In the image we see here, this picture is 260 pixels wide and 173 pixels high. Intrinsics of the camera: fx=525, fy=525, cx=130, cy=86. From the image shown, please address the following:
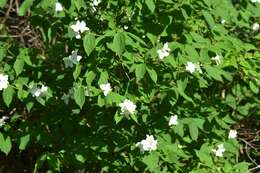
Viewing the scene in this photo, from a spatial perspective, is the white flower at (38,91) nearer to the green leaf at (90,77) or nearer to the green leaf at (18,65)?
Answer: the green leaf at (18,65)

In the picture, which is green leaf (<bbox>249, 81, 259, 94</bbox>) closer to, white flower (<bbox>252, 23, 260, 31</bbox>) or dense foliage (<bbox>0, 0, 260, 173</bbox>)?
dense foliage (<bbox>0, 0, 260, 173</bbox>)

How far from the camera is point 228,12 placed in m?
3.00

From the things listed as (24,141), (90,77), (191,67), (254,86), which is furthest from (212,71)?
(24,141)

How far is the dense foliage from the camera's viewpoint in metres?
2.65

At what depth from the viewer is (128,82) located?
2793mm

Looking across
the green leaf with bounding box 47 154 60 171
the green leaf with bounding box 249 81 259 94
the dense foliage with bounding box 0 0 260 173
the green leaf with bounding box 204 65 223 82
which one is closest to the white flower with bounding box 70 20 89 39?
the dense foliage with bounding box 0 0 260 173

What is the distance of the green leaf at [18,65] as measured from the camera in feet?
8.94

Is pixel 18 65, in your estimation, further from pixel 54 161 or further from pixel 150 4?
pixel 150 4

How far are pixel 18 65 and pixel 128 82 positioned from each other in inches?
23.0

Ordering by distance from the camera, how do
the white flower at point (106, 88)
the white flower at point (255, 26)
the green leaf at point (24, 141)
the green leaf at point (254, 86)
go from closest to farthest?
1. the white flower at point (106, 88)
2. the green leaf at point (24, 141)
3. the green leaf at point (254, 86)
4. the white flower at point (255, 26)

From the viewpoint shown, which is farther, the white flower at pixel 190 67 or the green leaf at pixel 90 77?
the white flower at pixel 190 67

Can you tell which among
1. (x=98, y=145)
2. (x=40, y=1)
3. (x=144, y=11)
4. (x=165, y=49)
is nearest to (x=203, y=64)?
(x=165, y=49)

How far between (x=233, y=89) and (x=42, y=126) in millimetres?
1362

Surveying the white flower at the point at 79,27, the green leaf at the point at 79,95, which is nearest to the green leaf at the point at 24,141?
the green leaf at the point at 79,95
